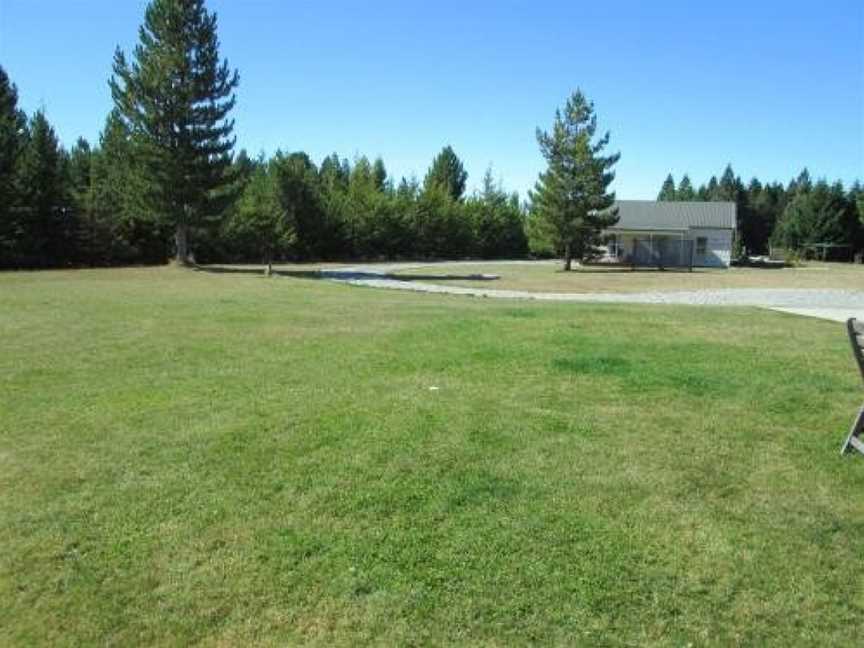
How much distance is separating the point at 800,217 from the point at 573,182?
36.2 metres

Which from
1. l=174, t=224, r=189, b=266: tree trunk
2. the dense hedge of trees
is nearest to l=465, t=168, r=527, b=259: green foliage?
the dense hedge of trees

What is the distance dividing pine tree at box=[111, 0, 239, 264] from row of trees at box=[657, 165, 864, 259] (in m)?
41.2

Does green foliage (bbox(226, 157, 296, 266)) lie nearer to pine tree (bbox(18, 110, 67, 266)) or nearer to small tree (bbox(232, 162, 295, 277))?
small tree (bbox(232, 162, 295, 277))

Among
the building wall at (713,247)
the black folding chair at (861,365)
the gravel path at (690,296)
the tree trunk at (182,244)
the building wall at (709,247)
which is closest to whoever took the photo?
the black folding chair at (861,365)

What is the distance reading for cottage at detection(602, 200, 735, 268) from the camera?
162 feet

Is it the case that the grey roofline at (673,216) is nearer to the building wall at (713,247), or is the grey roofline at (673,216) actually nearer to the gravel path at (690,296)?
the building wall at (713,247)

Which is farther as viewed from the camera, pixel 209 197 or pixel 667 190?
pixel 667 190

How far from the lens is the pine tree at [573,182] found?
40.9 metres

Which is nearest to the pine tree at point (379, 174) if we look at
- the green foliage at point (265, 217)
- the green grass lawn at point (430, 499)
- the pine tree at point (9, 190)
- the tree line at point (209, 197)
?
the tree line at point (209, 197)

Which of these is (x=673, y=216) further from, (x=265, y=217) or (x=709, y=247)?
(x=265, y=217)

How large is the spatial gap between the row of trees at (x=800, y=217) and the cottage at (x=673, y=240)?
8395 mm

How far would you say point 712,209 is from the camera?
52.3m

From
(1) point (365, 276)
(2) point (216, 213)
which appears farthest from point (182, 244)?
(1) point (365, 276)

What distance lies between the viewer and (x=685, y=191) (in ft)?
314
